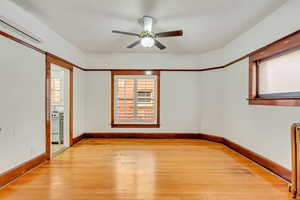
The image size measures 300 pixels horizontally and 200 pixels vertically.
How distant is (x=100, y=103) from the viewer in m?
6.07

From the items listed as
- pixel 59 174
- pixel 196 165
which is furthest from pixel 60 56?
pixel 196 165

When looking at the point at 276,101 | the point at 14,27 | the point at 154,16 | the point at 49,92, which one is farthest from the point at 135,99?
the point at 276,101

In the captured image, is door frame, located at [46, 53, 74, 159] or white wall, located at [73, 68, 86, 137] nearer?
door frame, located at [46, 53, 74, 159]

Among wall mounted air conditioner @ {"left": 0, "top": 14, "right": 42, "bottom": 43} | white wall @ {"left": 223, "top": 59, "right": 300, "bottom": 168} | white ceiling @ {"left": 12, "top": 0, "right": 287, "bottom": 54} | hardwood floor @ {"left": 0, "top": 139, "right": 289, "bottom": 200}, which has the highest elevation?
white ceiling @ {"left": 12, "top": 0, "right": 287, "bottom": 54}

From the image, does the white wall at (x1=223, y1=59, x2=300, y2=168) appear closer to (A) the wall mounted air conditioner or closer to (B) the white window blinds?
(B) the white window blinds

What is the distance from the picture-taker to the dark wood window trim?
9.04ft

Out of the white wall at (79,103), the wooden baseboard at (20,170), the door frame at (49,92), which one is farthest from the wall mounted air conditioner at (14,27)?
the white wall at (79,103)

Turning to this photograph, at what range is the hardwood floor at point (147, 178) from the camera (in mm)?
2525

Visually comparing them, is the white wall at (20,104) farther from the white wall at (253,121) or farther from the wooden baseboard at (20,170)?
the white wall at (253,121)

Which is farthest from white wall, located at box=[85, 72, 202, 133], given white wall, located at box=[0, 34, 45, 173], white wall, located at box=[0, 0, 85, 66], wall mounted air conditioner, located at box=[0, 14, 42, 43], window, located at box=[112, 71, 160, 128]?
wall mounted air conditioner, located at box=[0, 14, 42, 43]

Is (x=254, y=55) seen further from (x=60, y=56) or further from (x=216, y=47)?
(x=60, y=56)

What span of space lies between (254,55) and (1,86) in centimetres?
432

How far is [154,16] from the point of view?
3.34 m

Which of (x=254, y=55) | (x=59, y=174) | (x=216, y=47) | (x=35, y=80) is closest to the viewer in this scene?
(x=59, y=174)
